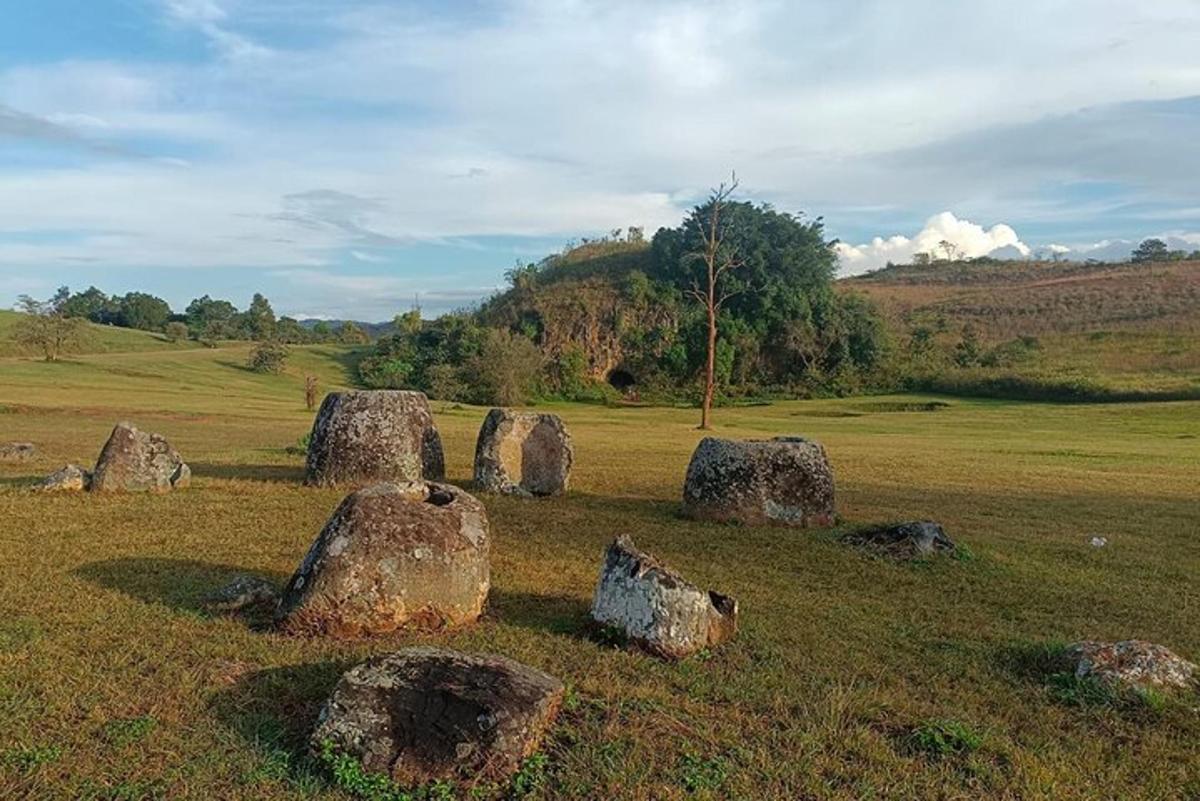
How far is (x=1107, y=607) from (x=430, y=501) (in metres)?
7.02

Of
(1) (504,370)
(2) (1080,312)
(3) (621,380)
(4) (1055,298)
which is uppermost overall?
(4) (1055,298)

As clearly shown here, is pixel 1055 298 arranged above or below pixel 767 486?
above

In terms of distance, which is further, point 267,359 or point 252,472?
point 267,359

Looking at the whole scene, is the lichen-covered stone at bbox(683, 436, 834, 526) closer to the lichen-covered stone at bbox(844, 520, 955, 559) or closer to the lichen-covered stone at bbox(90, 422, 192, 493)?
the lichen-covered stone at bbox(844, 520, 955, 559)

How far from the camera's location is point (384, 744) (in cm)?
556

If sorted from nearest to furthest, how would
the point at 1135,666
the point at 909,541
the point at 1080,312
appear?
the point at 1135,666
the point at 909,541
the point at 1080,312

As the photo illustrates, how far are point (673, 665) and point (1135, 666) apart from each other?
3447mm

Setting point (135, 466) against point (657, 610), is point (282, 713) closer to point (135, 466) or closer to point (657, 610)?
point (657, 610)

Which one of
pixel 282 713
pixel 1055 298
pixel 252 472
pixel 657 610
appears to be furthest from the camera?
pixel 1055 298

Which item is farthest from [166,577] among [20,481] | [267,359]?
[267,359]

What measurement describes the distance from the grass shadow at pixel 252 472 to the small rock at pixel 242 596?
822 centimetres

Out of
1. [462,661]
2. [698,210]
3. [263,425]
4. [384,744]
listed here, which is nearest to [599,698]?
[462,661]

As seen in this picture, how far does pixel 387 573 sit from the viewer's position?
25.7 feet

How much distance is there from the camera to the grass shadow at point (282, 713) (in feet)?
17.9
